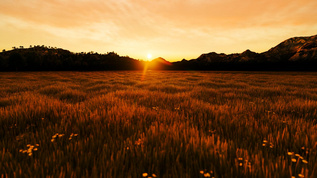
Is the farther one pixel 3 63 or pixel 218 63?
pixel 3 63

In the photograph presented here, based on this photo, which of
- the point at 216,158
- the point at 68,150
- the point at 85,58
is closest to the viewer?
the point at 216,158

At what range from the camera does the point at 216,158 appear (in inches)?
59.7

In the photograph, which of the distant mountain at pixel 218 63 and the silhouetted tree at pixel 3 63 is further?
the silhouetted tree at pixel 3 63

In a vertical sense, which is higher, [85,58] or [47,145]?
[85,58]

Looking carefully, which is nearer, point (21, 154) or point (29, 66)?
point (21, 154)

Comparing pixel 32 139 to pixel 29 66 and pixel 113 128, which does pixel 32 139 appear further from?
pixel 29 66

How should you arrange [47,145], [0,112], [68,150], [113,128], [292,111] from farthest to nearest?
[292,111] → [0,112] → [113,128] → [47,145] → [68,150]

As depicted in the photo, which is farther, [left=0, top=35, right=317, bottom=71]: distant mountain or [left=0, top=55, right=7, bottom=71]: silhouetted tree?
[left=0, top=55, right=7, bottom=71]: silhouetted tree

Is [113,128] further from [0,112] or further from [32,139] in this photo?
[0,112]

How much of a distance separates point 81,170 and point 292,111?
170 inches

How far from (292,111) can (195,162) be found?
11.2 feet

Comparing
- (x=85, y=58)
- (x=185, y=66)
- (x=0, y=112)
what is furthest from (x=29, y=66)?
(x=0, y=112)

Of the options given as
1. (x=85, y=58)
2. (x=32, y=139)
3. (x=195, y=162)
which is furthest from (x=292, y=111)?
(x=85, y=58)

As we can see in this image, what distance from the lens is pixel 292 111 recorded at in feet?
11.5
